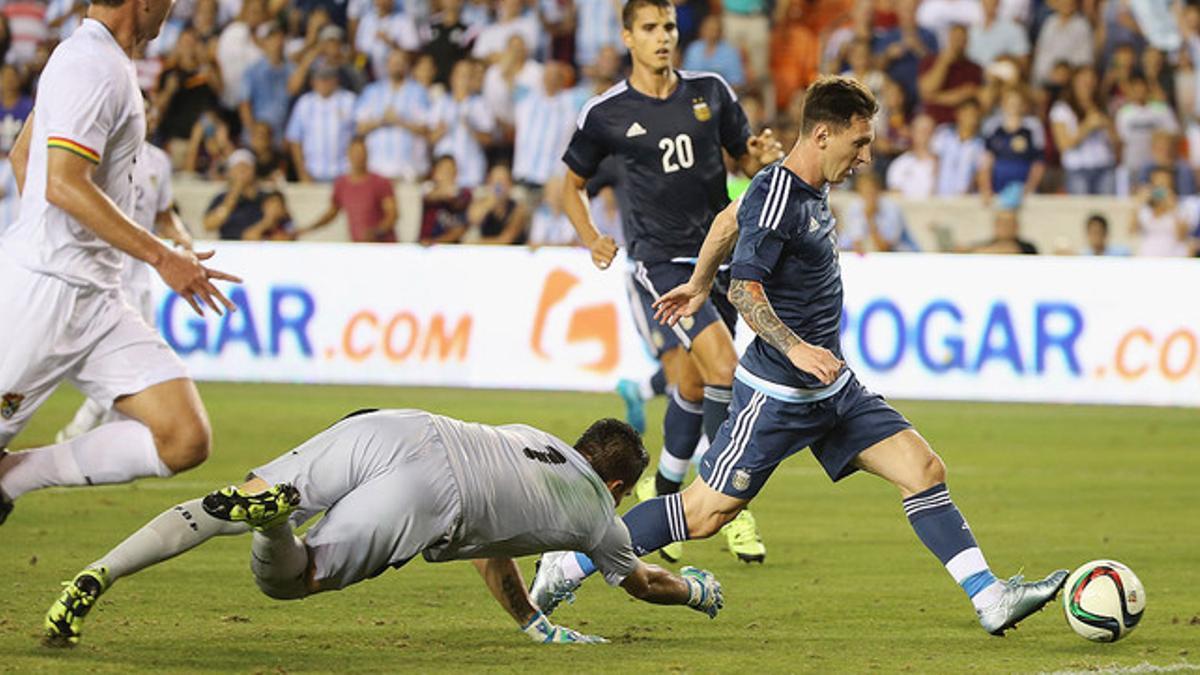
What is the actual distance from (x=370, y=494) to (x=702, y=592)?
145 cm

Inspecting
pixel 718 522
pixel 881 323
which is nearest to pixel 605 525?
pixel 718 522

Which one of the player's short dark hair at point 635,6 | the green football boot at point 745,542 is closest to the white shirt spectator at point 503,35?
the player's short dark hair at point 635,6

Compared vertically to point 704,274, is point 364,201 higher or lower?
lower

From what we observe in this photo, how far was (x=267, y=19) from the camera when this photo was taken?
2372 centimetres

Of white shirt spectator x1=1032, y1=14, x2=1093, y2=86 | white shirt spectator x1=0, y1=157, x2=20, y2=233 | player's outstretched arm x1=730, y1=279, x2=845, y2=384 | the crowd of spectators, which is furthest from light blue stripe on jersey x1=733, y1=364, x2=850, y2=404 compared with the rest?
white shirt spectator x1=1032, y1=14, x2=1093, y2=86

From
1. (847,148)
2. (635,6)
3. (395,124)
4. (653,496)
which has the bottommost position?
(395,124)

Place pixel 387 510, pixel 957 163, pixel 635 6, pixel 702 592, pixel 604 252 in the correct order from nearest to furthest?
pixel 387 510 → pixel 702 592 → pixel 604 252 → pixel 635 6 → pixel 957 163

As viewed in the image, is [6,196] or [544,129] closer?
[6,196]

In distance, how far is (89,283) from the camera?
287 inches

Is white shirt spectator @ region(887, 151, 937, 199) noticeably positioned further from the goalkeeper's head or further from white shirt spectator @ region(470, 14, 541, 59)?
the goalkeeper's head

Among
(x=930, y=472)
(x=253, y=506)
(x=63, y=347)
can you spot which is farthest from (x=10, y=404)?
(x=930, y=472)

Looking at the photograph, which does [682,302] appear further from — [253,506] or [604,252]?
[604,252]

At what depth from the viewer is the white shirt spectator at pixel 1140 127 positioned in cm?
2047

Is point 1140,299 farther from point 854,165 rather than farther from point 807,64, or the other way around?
point 854,165
